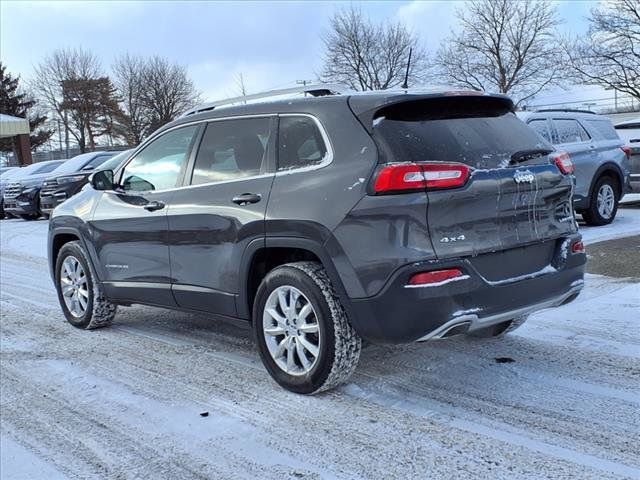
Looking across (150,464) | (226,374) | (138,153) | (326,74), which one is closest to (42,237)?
(138,153)

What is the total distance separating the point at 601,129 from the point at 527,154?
7.38 m

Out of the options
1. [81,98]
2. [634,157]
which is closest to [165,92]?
[81,98]

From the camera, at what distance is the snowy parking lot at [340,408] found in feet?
10.1

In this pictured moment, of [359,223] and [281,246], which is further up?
[359,223]

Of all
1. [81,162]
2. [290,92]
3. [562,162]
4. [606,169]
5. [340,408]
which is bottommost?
[340,408]

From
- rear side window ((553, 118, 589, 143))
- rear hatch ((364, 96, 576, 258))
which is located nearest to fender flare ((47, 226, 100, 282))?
rear hatch ((364, 96, 576, 258))

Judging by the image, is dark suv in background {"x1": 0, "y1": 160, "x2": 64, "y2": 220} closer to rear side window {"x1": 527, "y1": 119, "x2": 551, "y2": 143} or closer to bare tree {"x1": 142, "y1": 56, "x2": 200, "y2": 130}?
rear side window {"x1": 527, "y1": 119, "x2": 551, "y2": 143}

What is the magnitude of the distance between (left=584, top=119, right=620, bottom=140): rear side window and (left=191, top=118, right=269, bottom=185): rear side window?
758cm

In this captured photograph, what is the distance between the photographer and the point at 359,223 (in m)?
3.40

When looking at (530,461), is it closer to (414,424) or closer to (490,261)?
(414,424)

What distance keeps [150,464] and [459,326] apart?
1712mm

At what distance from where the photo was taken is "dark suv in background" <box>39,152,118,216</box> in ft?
49.1

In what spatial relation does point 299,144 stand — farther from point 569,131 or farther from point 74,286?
point 569,131

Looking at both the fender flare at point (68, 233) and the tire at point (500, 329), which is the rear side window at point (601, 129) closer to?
the tire at point (500, 329)
